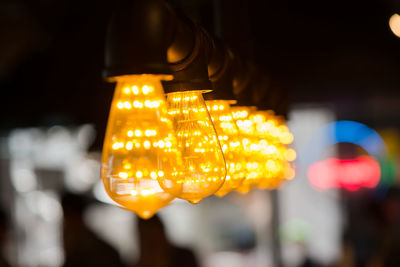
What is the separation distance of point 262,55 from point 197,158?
339 cm

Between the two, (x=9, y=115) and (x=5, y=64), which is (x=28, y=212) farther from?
(x=5, y=64)

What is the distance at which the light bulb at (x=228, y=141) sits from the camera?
4.39 ft

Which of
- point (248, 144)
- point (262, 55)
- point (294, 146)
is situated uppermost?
point (262, 55)

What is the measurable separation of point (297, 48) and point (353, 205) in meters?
2.25

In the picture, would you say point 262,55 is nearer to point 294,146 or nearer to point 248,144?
point 294,146

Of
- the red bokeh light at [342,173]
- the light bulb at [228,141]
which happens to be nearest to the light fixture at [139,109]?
the light bulb at [228,141]

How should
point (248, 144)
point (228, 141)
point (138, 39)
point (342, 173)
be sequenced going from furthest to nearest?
1. point (342, 173)
2. point (248, 144)
3. point (228, 141)
4. point (138, 39)

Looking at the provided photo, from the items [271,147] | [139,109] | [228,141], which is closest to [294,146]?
[271,147]

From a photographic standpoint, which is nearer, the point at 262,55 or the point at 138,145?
the point at 138,145

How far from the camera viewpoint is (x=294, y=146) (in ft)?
21.2

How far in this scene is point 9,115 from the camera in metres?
6.38

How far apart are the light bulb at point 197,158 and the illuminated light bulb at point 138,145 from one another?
0.02 metres

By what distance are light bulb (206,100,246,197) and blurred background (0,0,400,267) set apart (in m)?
2.28

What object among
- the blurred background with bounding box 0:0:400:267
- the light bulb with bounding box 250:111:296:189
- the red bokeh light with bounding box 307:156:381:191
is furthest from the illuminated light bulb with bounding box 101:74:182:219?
the red bokeh light with bounding box 307:156:381:191
